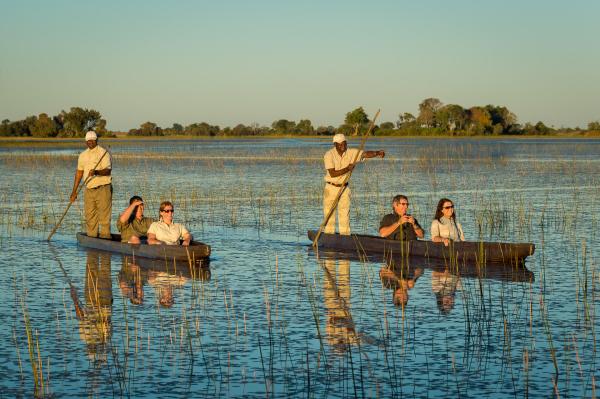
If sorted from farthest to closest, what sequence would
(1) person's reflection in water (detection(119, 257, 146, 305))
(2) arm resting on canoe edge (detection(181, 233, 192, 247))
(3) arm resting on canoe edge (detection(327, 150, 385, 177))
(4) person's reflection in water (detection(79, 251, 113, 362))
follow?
1. (3) arm resting on canoe edge (detection(327, 150, 385, 177))
2. (2) arm resting on canoe edge (detection(181, 233, 192, 247))
3. (1) person's reflection in water (detection(119, 257, 146, 305))
4. (4) person's reflection in water (detection(79, 251, 113, 362))

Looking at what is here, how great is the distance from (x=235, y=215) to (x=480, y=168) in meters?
22.9

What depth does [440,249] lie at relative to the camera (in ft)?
50.6

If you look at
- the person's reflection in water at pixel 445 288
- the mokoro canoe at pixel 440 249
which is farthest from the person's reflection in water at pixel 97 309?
the mokoro canoe at pixel 440 249

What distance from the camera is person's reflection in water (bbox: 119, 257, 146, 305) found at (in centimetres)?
1251

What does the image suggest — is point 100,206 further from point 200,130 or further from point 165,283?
point 200,130

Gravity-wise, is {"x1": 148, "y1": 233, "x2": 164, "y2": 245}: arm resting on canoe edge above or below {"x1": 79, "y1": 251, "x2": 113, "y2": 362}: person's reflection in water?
above

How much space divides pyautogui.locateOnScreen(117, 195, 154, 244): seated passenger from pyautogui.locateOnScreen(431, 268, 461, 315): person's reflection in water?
4983 mm

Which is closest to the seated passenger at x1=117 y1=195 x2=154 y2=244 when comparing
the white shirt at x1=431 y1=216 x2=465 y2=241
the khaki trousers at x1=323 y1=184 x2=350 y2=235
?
the khaki trousers at x1=323 y1=184 x2=350 y2=235

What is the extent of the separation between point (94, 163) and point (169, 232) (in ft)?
8.48

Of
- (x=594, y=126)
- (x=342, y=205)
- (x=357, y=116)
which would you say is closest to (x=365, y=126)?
(x=357, y=116)

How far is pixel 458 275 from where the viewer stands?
14117mm

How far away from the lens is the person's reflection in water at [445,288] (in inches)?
467

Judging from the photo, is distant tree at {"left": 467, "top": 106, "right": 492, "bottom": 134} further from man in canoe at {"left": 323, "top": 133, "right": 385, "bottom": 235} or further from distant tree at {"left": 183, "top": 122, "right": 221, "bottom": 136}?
man in canoe at {"left": 323, "top": 133, "right": 385, "bottom": 235}

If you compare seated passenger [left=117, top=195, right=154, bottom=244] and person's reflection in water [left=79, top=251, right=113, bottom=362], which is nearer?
person's reflection in water [left=79, top=251, right=113, bottom=362]
